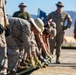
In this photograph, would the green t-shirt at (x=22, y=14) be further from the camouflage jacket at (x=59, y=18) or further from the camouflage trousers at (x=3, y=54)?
the camouflage trousers at (x=3, y=54)

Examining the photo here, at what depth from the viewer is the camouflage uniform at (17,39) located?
828 centimetres

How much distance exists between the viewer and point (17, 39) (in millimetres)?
8852

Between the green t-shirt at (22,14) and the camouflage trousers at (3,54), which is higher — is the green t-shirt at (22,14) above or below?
above

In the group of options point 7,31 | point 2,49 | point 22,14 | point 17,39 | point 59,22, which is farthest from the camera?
point 59,22

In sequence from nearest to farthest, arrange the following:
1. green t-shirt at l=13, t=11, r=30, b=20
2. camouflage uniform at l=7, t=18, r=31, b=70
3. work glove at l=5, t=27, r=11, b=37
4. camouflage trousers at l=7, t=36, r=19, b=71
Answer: work glove at l=5, t=27, r=11, b=37 < camouflage uniform at l=7, t=18, r=31, b=70 < camouflage trousers at l=7, t=36, r=19, b=71 < green t-shirt at l=13, t=11, r=30, b=20

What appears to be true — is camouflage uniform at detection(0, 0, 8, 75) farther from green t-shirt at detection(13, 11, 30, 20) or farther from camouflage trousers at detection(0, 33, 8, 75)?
green t-shirt at detection(13, 11, 30, 20)

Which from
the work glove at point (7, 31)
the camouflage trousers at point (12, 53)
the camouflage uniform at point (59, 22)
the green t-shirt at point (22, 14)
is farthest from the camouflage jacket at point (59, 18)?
the work glove at point (7, 31)

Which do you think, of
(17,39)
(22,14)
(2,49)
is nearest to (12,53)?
(17,39)

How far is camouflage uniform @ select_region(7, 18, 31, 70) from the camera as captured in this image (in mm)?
8281

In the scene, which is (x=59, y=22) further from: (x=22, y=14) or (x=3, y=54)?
(x=3, y=54)

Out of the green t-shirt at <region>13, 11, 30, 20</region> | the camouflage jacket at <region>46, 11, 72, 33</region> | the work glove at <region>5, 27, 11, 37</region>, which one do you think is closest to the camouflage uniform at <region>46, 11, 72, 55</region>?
the camouflage jacket at <region>46, 11, 72, 33</region>

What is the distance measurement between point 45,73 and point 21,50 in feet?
8.91

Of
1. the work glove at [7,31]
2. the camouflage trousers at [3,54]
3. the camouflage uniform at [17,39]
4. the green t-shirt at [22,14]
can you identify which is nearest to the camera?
the camouflage trousers at [3,54]

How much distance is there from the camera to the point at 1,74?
789cm
